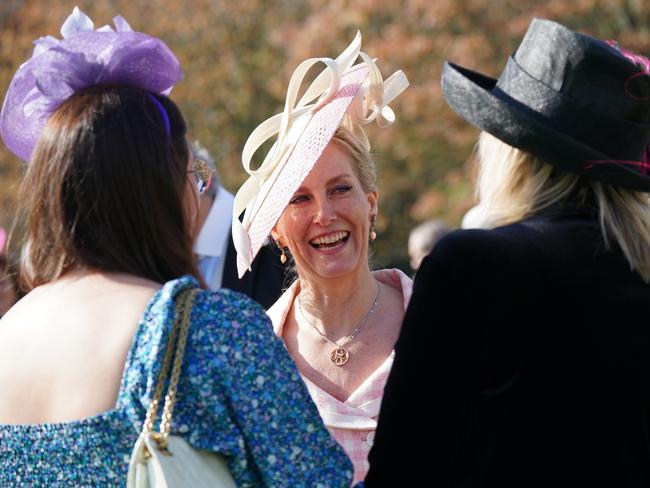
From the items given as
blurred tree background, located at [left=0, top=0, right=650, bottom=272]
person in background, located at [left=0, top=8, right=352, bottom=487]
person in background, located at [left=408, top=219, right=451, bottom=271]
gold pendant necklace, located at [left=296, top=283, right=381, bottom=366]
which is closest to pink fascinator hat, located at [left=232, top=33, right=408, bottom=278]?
gold pendant necklace, located at [left=296, top=283, right=381, bottom=366]

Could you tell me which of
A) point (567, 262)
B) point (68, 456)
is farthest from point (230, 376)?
point (567, 262)

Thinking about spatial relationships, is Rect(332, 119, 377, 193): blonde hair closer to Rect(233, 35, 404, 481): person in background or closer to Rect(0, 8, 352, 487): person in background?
Rect(233, 35, 404, 481): person in background

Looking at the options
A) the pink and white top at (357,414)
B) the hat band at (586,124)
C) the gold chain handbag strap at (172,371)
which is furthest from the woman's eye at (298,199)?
the gold chain handbag strap at (172,371)

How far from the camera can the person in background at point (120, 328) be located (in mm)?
2309

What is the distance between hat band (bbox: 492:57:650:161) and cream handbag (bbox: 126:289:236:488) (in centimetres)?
95

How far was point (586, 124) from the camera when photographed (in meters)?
2.56

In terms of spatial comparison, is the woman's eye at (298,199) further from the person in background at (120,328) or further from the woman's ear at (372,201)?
the person in background at (120,328)

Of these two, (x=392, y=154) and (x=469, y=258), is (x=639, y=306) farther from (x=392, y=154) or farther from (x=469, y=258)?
(x=392, y=154)

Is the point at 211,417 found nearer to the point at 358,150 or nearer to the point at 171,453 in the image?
the point at 171,453

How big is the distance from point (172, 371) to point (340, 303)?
1539 millimetres

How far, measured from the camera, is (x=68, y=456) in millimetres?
2330

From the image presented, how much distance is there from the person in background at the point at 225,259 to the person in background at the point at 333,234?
1.22 meters

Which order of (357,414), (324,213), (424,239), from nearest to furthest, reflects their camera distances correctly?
(357,414) < (324,213) < (424,239)

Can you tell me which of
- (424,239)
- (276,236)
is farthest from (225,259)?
(424,239)
